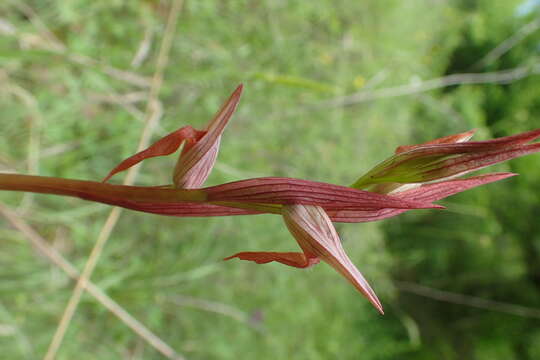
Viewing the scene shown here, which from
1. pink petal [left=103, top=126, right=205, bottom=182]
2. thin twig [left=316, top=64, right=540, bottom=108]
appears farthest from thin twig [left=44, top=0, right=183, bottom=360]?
thin twig [left=316, top=64, right=540, bottom=108]

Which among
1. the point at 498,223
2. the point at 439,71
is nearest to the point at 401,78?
the point at 439,71

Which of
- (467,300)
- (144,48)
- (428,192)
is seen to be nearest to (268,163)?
(144,48)

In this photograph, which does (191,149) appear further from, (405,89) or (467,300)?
(467,300)

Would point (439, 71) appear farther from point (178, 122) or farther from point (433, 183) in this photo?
point (433, 183)

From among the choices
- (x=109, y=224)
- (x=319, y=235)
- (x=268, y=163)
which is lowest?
(x=319, y=235)

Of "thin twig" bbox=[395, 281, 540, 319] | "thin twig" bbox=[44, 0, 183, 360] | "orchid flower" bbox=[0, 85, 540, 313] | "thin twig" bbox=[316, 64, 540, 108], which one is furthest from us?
"thin twig" bbox=[395, 281, 540, 319]

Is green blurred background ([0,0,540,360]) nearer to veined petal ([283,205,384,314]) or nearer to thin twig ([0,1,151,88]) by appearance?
thin twig ([0,1,151,88])
